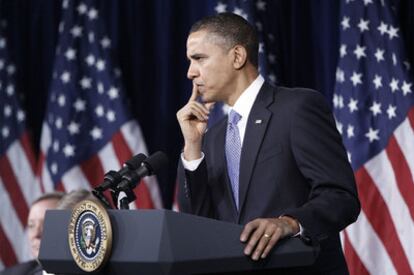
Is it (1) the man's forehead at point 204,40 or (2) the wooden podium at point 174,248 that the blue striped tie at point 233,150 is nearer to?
(1) the man's forehead at point 204,40

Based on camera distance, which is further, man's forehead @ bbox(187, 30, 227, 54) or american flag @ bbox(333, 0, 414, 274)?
american flag @ bbox(333, 0, 414, 274)

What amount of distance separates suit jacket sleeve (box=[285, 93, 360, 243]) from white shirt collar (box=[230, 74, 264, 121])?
0.17 m

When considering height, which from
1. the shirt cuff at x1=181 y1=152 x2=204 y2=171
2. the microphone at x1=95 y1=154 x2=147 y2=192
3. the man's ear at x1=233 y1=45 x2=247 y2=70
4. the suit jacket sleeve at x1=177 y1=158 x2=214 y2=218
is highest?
the man's ear at x1=233 y1=45 x2=247 y2=70

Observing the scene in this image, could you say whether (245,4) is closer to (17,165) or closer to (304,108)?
(17,165)

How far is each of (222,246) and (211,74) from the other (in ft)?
2.31

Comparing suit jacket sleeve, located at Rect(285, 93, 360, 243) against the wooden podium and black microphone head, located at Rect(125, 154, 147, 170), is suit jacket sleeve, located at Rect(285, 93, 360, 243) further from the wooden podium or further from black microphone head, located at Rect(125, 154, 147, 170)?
black microphone head, located at Rect(125, 154, 147, 170)

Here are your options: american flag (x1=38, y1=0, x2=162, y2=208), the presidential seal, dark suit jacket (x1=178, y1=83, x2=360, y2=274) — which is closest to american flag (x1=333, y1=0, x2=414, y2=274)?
american flag (x1=38, y1=0, x2=162, y2=208)

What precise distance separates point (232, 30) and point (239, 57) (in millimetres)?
93

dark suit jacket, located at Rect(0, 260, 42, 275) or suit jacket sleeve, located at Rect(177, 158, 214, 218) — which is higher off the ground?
suit jacket sleeve, located at Rect(177, 158, 214, 218)

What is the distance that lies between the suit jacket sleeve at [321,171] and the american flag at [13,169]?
3.08 metres

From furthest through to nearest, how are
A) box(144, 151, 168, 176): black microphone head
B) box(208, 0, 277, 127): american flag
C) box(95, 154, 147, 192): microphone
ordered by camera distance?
box(208, 0, 277, 127): american flag < box(144, 151, 168, 176): black microphone head < box(95, 154, 147, 192): microphone

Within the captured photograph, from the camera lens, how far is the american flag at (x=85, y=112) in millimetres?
4688

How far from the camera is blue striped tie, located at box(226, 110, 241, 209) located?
2236 mm

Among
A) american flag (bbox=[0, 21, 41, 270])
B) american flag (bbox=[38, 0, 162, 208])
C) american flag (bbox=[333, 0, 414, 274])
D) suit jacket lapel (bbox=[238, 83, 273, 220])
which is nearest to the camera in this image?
suit jacket lapel (bbox=[238, 83, 273, 220])
